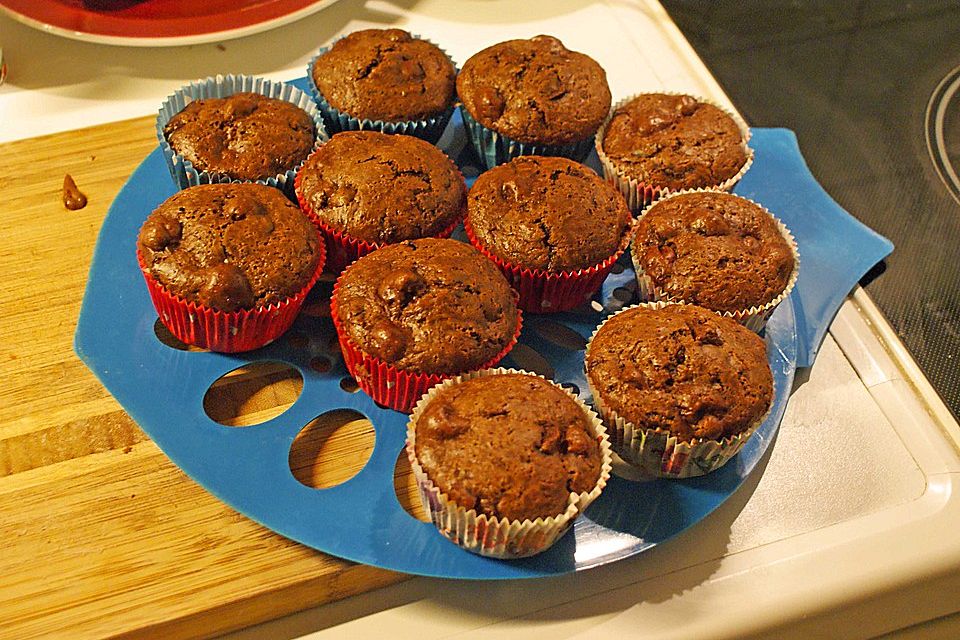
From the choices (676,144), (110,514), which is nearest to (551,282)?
(676,144)

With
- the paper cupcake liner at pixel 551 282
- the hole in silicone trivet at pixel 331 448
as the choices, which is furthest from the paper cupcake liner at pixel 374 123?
the hole in silicone trivet at pixel 331 448

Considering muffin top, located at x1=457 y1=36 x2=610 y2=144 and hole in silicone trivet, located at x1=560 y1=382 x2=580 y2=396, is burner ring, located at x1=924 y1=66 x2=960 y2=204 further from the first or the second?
hole in silicone trivet, located at x1=560 y1=382 x2=580 y2=396

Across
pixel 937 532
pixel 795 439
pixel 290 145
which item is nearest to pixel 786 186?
pixel 795 439

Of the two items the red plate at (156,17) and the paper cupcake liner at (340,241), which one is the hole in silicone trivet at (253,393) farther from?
the red plate at (156,17)

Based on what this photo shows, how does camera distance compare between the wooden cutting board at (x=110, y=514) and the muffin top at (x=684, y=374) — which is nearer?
the wooden cutting board at (x=110, y=514)

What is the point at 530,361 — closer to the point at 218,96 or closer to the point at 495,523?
the point at 495,523
